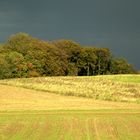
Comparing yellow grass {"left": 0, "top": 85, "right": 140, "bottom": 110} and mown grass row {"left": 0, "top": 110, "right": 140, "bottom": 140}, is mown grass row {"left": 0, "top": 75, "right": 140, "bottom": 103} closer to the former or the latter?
yellow grass {"left": 0, "top": 85, "right": 140, "bottom": 110}

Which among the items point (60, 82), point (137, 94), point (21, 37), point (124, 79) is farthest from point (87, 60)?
point (137, 94)

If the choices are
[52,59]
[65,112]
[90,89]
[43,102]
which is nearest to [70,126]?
[65,112]

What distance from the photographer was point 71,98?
38.4 metres

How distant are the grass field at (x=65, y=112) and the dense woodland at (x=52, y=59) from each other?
3869 centimetres

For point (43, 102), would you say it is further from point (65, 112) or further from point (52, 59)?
point (52, 59)

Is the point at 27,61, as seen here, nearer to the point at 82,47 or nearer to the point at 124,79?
the point at 82,47

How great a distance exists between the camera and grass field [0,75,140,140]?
1958 cm

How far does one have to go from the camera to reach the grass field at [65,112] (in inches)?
771

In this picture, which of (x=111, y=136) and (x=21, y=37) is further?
(x=21, y=37)

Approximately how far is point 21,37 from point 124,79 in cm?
4918

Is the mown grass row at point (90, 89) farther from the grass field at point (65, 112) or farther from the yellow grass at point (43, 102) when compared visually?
the yellow grass at point (43, 102)

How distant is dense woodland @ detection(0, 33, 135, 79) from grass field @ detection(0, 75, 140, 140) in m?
38.7

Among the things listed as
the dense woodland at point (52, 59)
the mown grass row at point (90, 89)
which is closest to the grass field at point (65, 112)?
the mown grass row at point (90, 89)

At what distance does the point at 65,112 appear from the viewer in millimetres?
27938
